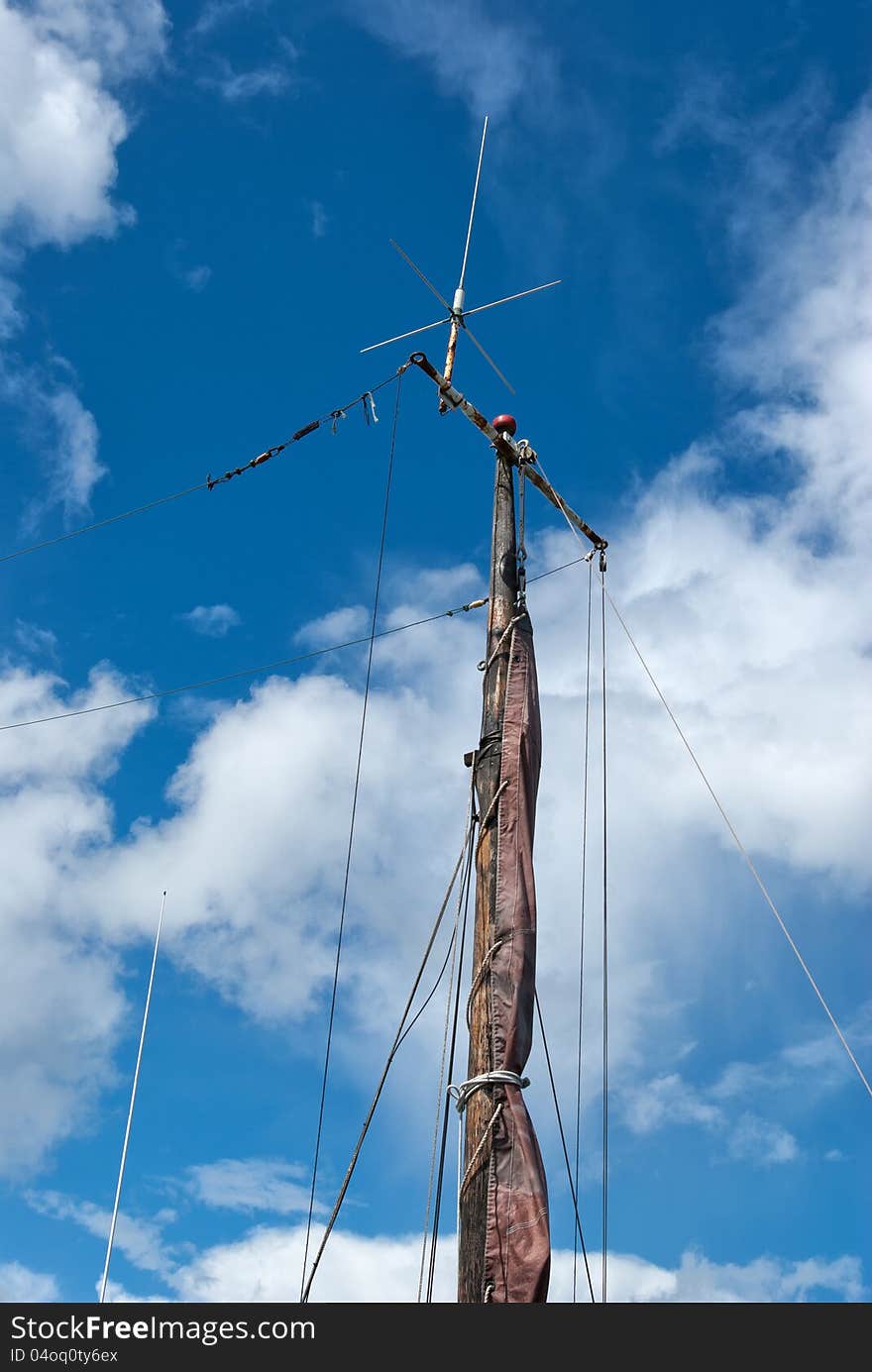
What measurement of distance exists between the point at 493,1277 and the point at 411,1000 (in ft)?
9.83

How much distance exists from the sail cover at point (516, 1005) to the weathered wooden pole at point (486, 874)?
0.07 m

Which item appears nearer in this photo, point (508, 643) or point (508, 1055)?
point (508, 1055)

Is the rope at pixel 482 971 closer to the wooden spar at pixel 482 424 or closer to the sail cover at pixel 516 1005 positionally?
the sail cover at pixel 516 1005

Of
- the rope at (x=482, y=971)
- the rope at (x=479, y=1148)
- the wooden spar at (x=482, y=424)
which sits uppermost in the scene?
the wooden spar at (x=482, y=424)

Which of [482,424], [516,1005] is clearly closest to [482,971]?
[516,1005]

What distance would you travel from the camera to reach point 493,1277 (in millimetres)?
8633

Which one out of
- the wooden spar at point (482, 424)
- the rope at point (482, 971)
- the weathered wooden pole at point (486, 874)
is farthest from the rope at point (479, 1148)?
the wooden spar at point (482, 424)

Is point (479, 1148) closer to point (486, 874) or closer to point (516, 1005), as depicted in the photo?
point (516, 1005)

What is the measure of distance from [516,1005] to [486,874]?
1303 mm

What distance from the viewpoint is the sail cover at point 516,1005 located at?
28.4 ft
